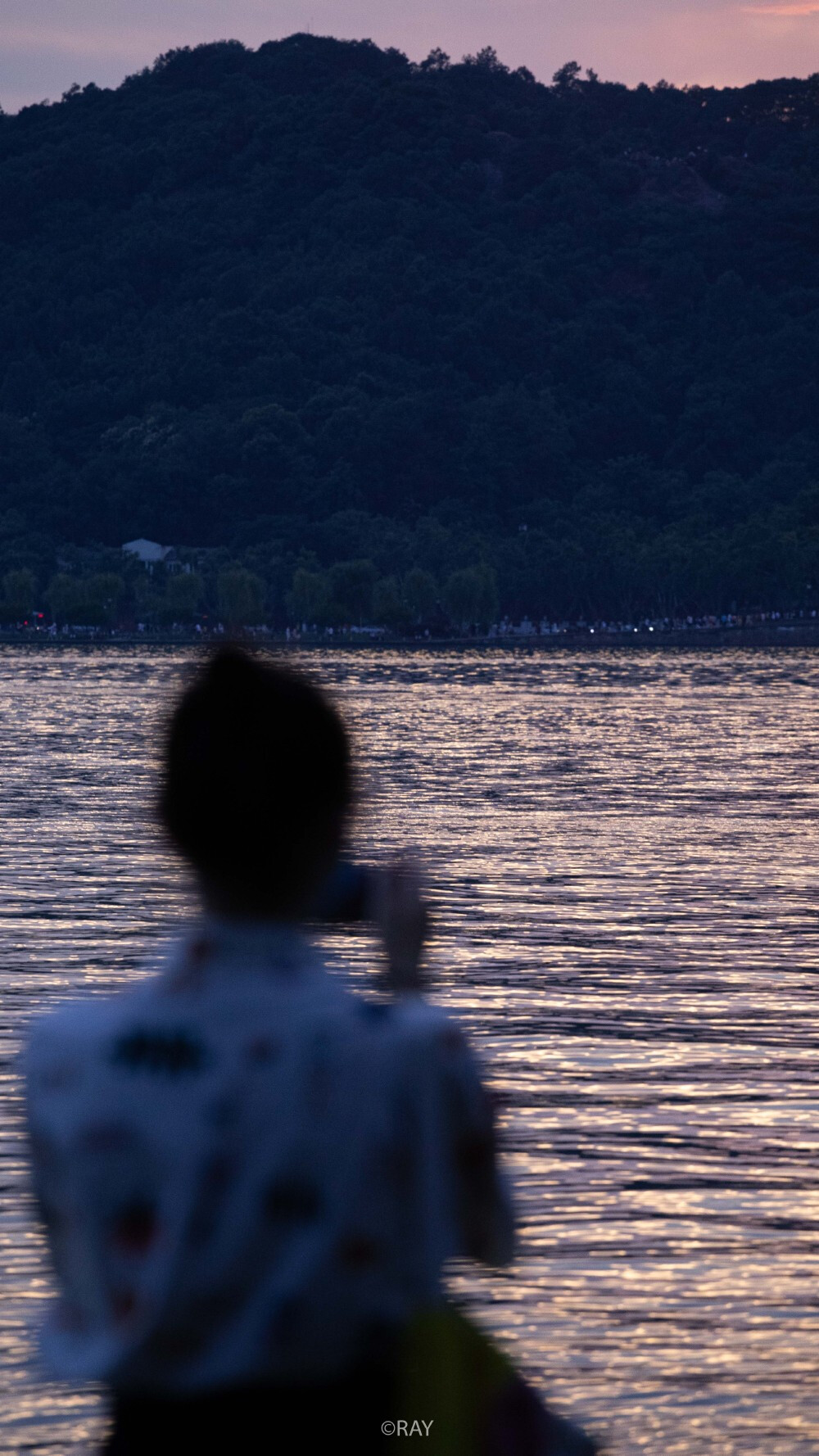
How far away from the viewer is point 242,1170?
309 cm

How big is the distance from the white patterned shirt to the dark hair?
0.70ft

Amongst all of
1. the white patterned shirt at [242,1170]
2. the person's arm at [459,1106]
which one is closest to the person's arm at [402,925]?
the person's arm at [459,1106]

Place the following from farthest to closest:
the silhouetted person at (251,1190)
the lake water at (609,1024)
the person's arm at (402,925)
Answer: the lake water at (609,1024) → the person's arm at (402,925) → the silhouetted person at (251,1190)

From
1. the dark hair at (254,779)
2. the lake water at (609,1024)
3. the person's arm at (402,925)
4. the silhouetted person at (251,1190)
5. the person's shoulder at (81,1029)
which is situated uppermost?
the dark hair at (254,779)

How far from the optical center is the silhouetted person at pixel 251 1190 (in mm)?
3084

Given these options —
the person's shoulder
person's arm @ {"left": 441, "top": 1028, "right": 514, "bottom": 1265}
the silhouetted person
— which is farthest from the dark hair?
person's arm @ {"left": 441, "top": 1028, "right": 514, "bottom": 1265}

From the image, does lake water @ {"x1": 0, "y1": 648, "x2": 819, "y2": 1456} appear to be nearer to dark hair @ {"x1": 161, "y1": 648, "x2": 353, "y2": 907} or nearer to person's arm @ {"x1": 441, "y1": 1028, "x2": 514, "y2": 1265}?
dark hair @ {"x1": 161, "y1": 648, "x2": 353, "y2": 907}

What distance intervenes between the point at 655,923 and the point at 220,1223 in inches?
775

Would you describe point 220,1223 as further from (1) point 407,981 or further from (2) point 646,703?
(2) point 646,703

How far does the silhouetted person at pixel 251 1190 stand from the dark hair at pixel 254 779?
13cm

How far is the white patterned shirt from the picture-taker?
308 centimetres

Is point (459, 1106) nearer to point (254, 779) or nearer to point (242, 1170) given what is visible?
point (242, 1170)

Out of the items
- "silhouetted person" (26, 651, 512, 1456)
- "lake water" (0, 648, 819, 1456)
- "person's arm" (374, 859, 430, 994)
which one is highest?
"person's arm" (374, 859, 430, 994)

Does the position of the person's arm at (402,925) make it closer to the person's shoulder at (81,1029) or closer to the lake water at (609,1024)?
the lake water at (609,1024)
